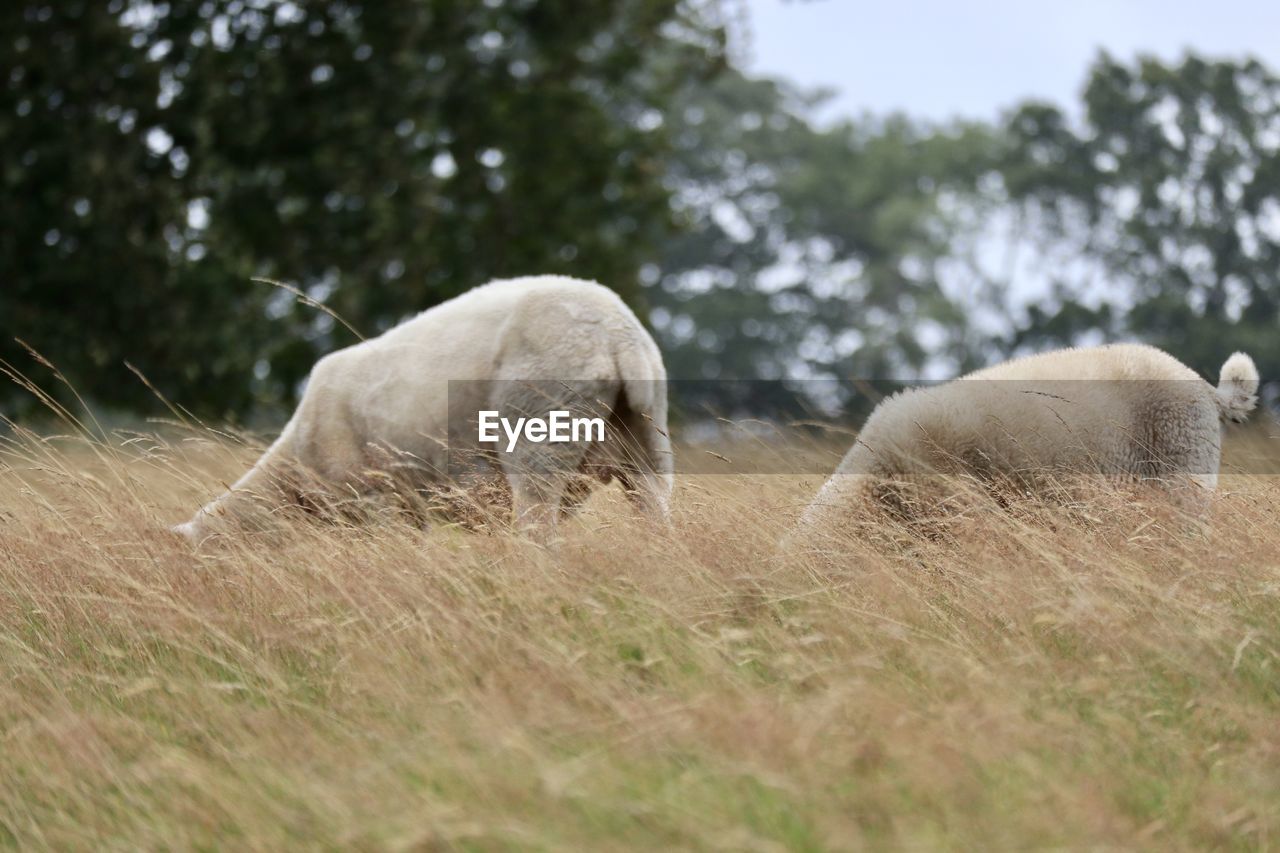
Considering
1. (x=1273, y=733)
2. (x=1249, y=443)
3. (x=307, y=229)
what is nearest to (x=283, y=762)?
(x=1273, y=733)

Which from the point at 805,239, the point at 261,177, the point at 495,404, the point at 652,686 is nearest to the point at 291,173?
the point at 261,177

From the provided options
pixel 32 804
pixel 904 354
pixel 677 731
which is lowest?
pixel 904 354

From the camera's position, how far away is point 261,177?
16.9 m

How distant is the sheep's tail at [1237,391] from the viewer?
6.33 m

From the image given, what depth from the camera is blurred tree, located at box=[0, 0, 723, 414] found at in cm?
1595

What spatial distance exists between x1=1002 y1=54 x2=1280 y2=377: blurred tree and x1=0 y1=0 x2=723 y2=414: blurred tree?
1498 cm

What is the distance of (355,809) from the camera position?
321cm

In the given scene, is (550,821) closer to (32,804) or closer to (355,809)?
(355,809)

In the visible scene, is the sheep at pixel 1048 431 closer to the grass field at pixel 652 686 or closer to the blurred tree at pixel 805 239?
the grass field at pixel 652 686

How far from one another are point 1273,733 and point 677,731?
1436 millimetres

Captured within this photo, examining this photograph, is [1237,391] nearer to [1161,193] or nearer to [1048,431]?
[1048,431]

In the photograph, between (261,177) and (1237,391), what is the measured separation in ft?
42.3

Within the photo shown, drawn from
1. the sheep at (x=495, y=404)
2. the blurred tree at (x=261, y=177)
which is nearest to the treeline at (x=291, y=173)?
the blurred tree at (x=261, y=177)

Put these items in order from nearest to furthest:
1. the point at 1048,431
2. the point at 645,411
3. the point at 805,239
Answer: the point at 1048,431 < the point at 645,411 < the point at 805,239
